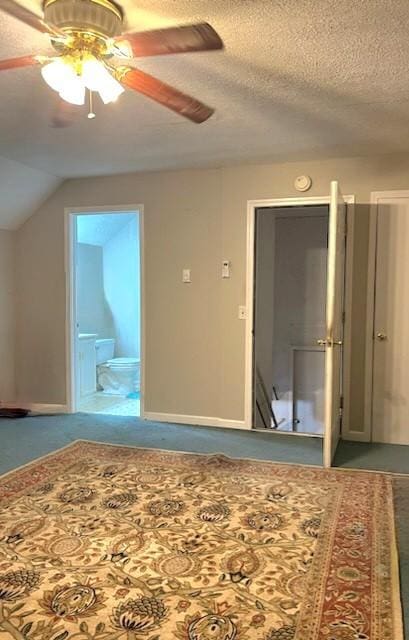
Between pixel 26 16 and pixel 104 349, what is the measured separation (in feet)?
16.2

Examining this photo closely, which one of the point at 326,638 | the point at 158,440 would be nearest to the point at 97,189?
the point at 158,440

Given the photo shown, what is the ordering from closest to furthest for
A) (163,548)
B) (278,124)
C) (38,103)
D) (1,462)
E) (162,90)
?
(162,90)
(163,548)
(38,103)
(278,124)
(1,462)

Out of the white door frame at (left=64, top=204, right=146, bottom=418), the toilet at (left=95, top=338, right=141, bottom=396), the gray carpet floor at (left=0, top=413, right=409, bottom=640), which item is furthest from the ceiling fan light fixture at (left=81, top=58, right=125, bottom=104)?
the toilet at (left=95, top=338, right=141, bottom=396)

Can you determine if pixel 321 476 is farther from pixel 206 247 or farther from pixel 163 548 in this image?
pixel 206 247

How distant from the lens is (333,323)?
338cm

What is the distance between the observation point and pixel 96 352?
612 centimetres

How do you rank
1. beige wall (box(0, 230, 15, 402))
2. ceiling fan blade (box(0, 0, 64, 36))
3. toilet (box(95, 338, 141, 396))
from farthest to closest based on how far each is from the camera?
toilet (box(95, 338, 141, 396)) → beige wall (box(0, 230, 15, 402)) → ceiling fan blade (box(0, 0, 64, 36))

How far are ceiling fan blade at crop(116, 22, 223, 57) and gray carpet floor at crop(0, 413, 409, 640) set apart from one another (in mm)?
2572

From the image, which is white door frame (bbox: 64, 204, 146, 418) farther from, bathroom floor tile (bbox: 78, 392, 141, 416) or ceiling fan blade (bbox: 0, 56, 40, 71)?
ceiling fan blade (bbox: 0, 56, 40, 71)

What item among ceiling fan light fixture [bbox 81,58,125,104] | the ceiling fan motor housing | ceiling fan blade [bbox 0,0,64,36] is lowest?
ceiling fan light fixture [bbox 81,58,125,104]

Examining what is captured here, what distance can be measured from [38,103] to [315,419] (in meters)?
4.33

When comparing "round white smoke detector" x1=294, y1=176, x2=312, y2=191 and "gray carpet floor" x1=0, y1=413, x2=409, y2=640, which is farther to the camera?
"round white smoke detector" x1=294, y1=176, x2=312, y2=191

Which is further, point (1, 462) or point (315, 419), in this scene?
point (315, 419)

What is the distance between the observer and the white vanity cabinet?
18.7 ft
